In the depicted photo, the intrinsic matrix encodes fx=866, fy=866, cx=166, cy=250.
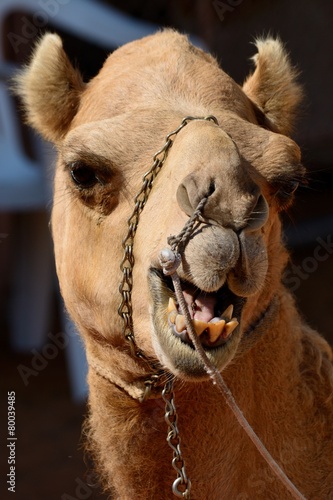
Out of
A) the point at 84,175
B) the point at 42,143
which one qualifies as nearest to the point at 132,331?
the point at 84,175

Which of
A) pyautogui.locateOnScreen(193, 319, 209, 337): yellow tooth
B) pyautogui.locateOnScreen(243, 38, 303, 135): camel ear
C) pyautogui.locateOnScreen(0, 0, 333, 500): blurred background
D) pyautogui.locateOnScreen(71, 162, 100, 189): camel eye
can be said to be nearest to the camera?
pyautogui.locateOnScreen(193, 319, 209, 337): yellow tooth

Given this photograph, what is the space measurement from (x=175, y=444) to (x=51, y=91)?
1.61 meters

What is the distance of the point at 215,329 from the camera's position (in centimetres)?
254

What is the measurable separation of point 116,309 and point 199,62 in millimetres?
1075

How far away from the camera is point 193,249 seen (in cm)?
256

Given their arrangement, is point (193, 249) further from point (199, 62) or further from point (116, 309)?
point (199, 62)

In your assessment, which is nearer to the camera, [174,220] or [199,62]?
[174,220]

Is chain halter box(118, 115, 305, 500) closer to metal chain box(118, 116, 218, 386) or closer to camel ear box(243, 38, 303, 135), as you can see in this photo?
metal chain box(118, 116, 218, 386)

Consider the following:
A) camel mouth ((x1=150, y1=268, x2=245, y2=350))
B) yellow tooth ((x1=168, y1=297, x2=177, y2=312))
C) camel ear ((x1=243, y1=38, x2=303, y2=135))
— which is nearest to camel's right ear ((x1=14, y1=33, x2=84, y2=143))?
camel ear ((x1=243, y1=38, x2=303, y2=135))

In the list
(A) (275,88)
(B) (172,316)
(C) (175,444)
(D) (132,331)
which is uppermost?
(A) (275,88)

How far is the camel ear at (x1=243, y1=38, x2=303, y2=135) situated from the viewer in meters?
3.69

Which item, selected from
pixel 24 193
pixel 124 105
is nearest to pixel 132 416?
pixel 124 105

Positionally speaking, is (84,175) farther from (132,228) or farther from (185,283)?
(185,283)

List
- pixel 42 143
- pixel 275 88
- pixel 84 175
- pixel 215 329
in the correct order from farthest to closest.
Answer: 1. pixel 42 143
2. pixel 275 88
3. pixel 84 175
4. pixel 215 329
